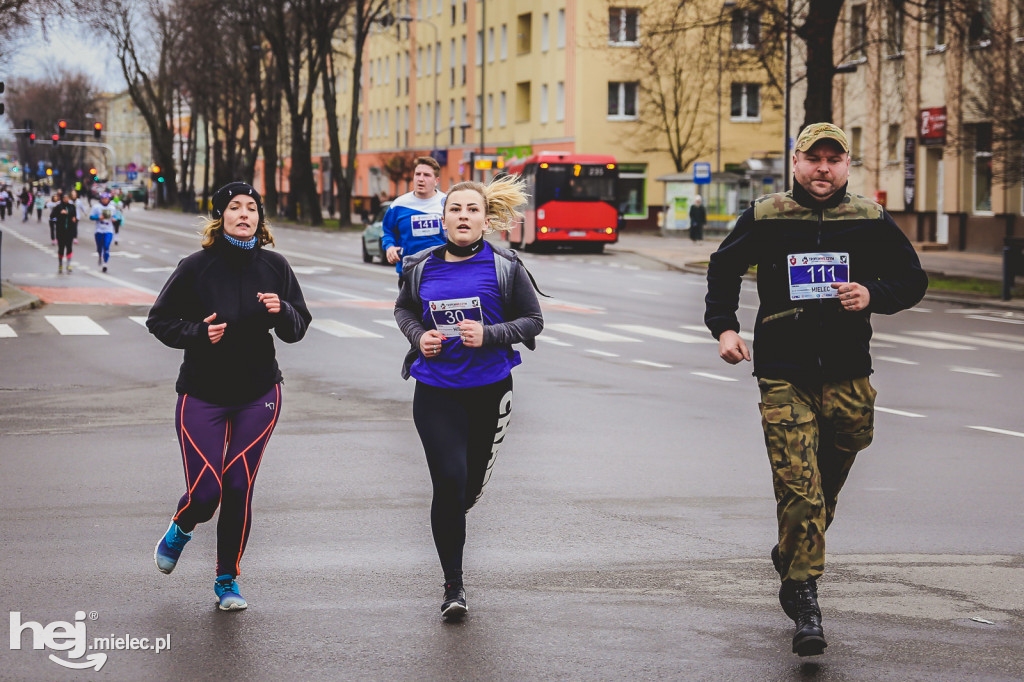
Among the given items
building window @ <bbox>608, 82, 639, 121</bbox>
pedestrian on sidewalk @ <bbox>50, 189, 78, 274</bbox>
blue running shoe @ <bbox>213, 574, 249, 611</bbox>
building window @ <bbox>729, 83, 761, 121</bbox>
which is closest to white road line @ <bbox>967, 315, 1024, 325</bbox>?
pedestrian on sidewalk @ <bbox>50, 189, 78, 274</bbox>

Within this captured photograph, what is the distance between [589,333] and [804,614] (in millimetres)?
15570

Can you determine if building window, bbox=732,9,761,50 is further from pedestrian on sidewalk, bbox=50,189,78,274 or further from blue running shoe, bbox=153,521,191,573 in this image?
blue running shoe, bbox=153,521,191,573

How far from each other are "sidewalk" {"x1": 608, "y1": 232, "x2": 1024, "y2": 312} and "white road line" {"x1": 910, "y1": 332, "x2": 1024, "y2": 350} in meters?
5.66

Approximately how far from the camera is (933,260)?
4081 centimetres

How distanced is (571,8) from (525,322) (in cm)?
6849

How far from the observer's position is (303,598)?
642 centimetres

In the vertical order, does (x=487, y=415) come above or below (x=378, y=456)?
above

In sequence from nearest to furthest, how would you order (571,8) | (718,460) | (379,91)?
(718,460), (571,8), (379,91)

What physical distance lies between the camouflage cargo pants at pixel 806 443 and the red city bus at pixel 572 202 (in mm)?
44206

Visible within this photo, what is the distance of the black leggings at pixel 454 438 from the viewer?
20.2 ft

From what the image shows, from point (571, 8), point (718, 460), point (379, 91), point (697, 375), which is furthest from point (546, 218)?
point (379, 91)

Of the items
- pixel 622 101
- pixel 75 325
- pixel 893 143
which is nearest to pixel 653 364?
pixel 75 325

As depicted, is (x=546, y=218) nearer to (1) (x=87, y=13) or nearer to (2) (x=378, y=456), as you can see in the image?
(1) (x=87, y=13)

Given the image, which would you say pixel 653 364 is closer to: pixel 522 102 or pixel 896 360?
pixel 896 360
